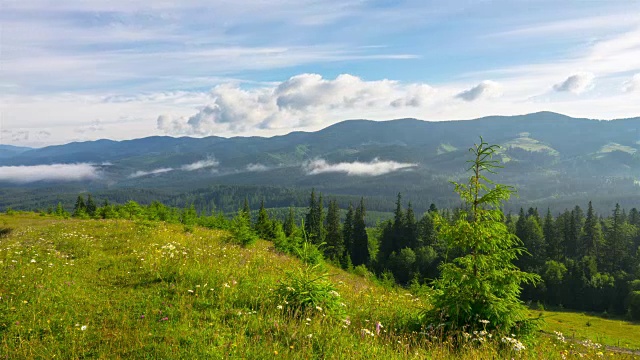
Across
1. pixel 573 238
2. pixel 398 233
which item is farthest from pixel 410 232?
pixel 573 238

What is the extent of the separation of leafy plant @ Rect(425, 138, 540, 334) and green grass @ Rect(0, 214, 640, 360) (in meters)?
0.78

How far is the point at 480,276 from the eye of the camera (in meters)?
8.08

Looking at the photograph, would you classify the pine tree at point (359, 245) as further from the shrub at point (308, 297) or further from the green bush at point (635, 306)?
the shrub at point (308, 297)

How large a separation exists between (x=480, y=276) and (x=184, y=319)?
6.36 meters

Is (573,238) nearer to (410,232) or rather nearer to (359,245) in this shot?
(410,232)

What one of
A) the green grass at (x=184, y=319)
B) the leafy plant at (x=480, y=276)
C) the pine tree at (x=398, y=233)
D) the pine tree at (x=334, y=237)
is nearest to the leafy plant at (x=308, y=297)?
the green grass at (x=184, y=319)

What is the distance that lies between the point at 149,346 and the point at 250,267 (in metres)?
6.41

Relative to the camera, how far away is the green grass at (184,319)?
18.6ft

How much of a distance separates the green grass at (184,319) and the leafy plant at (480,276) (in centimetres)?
78

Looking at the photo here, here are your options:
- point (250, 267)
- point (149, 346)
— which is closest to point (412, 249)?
point (250, 267)

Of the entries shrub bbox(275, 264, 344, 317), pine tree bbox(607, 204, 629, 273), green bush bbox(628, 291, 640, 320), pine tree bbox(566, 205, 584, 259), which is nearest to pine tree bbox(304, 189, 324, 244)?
green bush bbox(628, 291, 640, 320)

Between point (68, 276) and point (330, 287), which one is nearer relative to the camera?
point (330, 287)

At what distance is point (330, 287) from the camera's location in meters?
8.23

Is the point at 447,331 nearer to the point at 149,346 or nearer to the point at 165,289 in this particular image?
the point at 149,346
